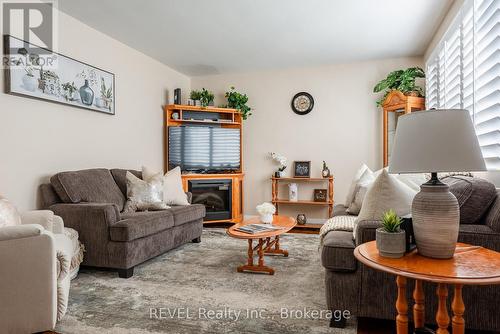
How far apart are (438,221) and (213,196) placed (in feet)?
13.3

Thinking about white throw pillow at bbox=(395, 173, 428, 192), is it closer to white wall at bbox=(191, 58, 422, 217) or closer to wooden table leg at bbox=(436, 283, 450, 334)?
wooden table leg at bbox=(436, 283, 450, 334)

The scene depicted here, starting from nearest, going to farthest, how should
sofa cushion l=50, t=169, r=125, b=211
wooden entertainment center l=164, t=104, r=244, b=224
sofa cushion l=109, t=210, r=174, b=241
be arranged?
sofa cushion l=109, t=210, r=174, b=241 < sofa cushion l=50, t=169, r=125, b=211 < wooden entertainment center l=164, t=104, r=244, b=224

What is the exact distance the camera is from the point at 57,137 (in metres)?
3.33

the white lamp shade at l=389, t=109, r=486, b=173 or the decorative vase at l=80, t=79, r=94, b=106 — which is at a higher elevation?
the decorative vase at l=80, t=79, r=94, b=106

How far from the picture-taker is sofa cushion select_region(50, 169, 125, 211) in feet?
9.91

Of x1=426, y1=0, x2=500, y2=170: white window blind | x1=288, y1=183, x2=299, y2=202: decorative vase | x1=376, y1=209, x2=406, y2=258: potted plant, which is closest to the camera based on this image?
x1=376, y1=209, x2=406, y2=258: potted plant

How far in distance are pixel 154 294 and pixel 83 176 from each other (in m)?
1.48

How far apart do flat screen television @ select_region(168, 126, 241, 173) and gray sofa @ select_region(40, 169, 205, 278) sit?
1.69 meters

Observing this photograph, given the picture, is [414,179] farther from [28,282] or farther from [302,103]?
[302,103]

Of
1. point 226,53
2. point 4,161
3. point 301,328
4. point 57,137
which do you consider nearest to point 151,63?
point 226,53

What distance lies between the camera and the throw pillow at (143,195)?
3.54 metres

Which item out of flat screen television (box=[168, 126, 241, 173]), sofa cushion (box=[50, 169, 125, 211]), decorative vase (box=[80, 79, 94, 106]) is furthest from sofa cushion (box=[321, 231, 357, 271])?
flat screen television (box=[168, 126, 241, 173])

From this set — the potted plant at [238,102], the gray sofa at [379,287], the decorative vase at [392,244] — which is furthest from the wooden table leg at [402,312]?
the potted plant at [238,102]

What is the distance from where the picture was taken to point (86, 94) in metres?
3.67
